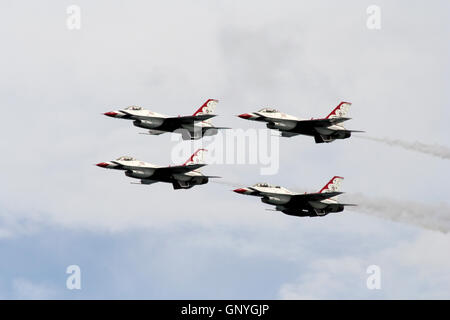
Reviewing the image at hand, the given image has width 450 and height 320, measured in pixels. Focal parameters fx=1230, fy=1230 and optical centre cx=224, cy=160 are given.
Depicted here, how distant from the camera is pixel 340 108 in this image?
506ft

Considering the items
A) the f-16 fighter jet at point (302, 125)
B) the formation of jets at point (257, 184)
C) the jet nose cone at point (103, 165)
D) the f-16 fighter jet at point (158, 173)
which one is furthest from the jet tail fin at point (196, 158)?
the jet nose cone at point (103, 165)

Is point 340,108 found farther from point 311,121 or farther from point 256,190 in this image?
point 256,190

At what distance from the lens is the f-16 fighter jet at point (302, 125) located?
150 metres

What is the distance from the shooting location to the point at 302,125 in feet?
493

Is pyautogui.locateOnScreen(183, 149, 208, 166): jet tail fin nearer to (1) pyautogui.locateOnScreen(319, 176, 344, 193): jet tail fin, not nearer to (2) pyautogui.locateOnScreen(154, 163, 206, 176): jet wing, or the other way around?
(2) pyautogui.locateOnScreen(154, 163, 206, 176): jet wing

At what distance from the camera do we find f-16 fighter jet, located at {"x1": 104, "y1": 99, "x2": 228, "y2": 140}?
15125cm

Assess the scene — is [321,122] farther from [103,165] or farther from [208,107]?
[103,165]

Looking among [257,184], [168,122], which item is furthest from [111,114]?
[257,184]

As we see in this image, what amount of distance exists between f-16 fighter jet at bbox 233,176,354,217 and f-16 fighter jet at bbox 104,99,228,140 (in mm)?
11246

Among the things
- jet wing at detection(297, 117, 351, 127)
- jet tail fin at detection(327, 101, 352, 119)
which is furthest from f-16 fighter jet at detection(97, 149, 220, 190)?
jet tail fin at detection(327, 101, 352, 119)

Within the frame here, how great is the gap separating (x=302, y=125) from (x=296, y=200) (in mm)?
10028
